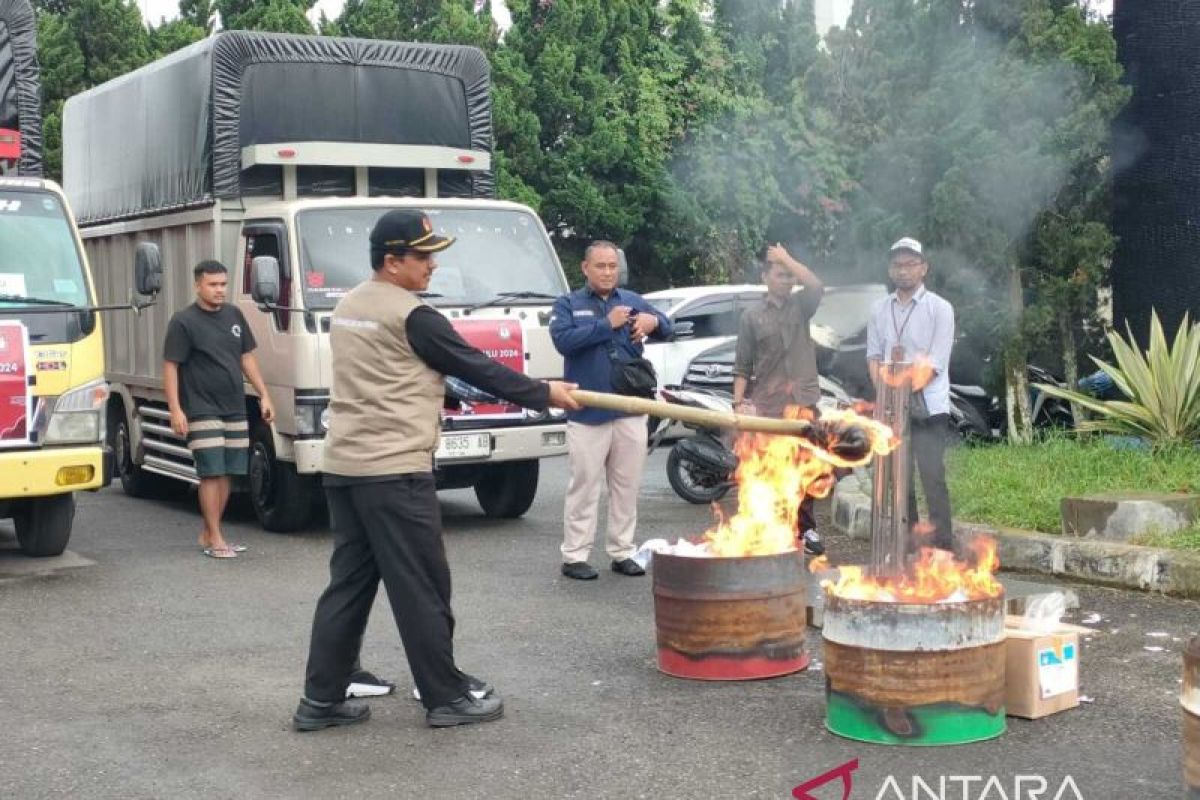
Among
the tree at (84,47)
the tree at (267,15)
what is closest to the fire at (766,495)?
the tree at (267,15)

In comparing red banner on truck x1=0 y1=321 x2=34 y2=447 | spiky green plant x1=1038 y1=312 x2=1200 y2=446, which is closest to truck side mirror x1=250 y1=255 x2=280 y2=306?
red banner on truck x1=0 y1=321 x2=34 y2=447

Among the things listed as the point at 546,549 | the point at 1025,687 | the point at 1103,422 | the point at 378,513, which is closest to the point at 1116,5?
the point at 1103,422

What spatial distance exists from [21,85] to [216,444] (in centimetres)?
280

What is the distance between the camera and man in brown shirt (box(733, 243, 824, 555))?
382 inches

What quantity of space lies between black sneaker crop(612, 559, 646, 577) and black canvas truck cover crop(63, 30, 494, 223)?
4.23m

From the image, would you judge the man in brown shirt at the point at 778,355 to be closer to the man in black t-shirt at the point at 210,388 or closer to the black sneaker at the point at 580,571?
the black sneaker at the point at 580,571

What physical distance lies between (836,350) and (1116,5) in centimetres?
392

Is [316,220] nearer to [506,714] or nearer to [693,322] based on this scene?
[506,714]

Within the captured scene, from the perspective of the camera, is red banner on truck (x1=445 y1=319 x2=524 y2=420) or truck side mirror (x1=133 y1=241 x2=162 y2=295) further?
red banner on truck (x1=445 y1=319 x2=524 y2=420)

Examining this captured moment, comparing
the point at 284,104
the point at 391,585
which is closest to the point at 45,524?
the point at 284,104

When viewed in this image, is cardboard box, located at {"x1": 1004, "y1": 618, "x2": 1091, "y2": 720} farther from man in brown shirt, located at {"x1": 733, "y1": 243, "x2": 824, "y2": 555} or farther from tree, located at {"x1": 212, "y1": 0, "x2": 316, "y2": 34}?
tree, located at {"x1": 212, "y1": 0, "x2": 316, "y2": 34}

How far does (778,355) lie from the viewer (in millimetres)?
9750

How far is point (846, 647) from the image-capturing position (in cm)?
574

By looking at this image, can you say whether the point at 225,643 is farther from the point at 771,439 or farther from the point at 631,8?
the point at 631,8
